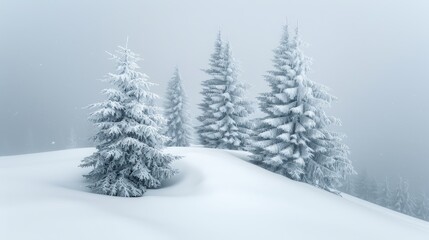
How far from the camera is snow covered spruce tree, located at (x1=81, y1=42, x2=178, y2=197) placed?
462 inches

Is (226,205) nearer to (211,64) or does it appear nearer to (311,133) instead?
(311,133)

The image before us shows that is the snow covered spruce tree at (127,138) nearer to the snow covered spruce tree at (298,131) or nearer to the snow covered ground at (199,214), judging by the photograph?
the snow covered ground at (199,214)

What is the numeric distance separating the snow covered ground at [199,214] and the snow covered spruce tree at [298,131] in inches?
255

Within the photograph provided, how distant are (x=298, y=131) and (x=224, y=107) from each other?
9482mm

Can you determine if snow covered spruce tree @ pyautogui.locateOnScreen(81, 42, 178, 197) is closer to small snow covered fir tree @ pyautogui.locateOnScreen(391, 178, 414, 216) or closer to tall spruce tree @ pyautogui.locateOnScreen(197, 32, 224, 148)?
tall spruce tree @ pyautogui.locateOnScreen(197, 32, 224, 148)

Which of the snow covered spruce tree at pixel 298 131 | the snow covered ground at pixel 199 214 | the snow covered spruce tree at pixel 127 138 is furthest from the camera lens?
the snow covered spruce tree at pixel 298 131

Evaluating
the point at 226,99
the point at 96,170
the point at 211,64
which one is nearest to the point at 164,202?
the point at 96,170

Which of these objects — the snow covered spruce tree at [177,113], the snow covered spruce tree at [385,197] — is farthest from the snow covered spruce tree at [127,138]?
the snow covered spruce tree at [385,197]

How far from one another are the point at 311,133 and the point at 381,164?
492ft

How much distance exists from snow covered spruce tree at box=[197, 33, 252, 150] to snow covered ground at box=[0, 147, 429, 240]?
14.2 meters

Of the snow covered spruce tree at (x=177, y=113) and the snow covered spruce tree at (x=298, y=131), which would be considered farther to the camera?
the snow covered spruce tree at (x=177, y=113)

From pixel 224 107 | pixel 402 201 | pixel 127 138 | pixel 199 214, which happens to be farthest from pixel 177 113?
pixel 402 201

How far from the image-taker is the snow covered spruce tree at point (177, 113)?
1468 inches

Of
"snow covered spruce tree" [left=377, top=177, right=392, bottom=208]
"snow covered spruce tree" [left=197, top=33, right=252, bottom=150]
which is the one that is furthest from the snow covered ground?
"snow covered spruce tree" [left=377, top=177, right=392, bottom=208]
